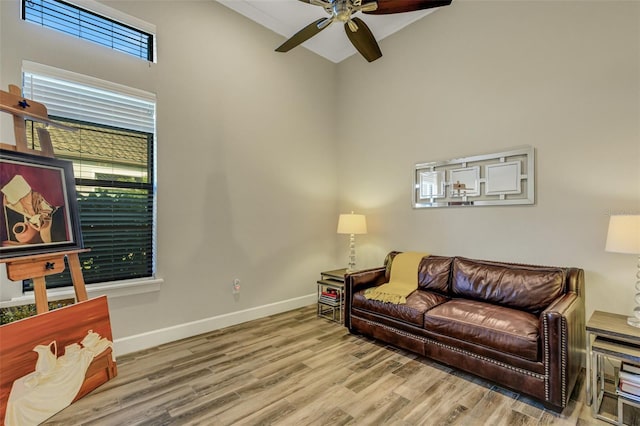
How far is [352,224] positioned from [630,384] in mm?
2657

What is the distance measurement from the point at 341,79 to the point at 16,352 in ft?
15.3

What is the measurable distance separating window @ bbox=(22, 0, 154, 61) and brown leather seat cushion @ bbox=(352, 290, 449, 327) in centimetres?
329

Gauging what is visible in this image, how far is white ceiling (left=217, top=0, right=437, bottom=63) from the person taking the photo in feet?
11.4

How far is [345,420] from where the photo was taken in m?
1.86

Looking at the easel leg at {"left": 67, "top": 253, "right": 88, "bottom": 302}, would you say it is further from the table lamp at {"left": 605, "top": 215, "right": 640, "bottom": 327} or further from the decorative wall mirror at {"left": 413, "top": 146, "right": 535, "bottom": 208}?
the table lamp at {"left": 605, "top": 215, "right": 640, "bottom": 327}

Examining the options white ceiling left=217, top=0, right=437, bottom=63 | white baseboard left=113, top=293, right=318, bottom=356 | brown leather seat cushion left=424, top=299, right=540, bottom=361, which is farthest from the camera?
white ceiling left=217, top=0, right=437, bottom=63

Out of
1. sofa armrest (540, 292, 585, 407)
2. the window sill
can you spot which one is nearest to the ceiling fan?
sofa armrest (540, 292, 585, 407)

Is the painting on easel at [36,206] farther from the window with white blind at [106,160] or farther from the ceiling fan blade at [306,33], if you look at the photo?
the ceiling fan blade at [306,33]

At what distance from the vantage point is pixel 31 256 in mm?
1965

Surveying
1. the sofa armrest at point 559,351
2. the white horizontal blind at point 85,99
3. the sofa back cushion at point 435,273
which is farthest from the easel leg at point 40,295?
the sofa armrest at point 559,351

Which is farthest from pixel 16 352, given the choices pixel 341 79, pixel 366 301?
pixel 341 79

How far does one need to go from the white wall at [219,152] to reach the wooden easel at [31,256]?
0.37 metres

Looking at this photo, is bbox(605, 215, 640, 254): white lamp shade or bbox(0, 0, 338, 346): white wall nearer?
bbox(605, 215, 640, 254): white lamp shade

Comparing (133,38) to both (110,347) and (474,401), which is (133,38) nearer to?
(110,347)
